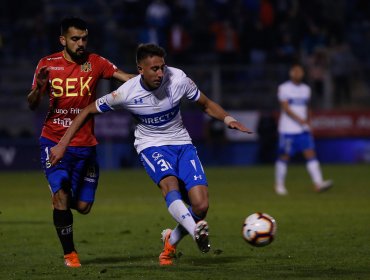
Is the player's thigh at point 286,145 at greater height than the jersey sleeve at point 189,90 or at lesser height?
lesser

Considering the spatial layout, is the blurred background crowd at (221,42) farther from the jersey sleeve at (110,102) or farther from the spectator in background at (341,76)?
→ the jersey sleeve at (110,102)

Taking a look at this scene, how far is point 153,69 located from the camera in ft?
32.1

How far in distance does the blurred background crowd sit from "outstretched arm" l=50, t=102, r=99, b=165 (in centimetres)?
1666

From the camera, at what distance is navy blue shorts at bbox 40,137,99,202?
10359 mm

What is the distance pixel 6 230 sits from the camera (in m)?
14.2

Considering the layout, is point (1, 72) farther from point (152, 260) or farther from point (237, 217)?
point (152, 260)

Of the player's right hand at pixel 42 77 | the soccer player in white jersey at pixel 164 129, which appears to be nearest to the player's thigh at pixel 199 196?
the soccer player in white jersey at pixel 164 129

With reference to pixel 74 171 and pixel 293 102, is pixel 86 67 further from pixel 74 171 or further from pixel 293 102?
pixel 293 102

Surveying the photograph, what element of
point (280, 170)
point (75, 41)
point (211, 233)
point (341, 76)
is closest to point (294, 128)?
point (280, 170)

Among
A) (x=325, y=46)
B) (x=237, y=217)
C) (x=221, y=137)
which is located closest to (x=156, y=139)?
(x=237, y=217)

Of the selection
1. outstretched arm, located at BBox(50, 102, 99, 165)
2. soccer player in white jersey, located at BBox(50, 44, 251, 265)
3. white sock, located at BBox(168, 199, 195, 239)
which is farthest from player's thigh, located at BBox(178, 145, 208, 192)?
outstretched arm, located at BBox(50, 102, 99, 165)

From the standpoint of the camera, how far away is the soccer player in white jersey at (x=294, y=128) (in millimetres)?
20125

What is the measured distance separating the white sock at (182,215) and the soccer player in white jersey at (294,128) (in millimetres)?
10491

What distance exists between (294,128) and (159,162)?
1058cm
